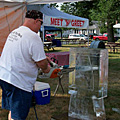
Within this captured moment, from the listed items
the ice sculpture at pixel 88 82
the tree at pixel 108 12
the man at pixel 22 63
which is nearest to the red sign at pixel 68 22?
the ice sculpture at pixel 88 82

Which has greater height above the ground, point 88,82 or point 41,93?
point 88,82

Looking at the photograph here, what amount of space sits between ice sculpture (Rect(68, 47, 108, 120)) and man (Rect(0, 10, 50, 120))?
1.03 meters

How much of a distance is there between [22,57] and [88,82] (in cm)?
138

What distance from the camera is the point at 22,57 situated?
2.31 m

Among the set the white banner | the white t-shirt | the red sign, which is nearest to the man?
the white t-shirt

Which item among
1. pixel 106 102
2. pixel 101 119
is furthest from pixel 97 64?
pixel 106 102

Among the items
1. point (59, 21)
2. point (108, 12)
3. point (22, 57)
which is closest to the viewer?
point (22, 57)

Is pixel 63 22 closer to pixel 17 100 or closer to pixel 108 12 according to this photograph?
pixel 17 100

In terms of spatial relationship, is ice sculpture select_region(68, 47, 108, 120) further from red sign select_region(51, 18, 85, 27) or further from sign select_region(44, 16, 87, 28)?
red sign select_region(51, 18, 85, 27)

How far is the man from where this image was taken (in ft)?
7.54

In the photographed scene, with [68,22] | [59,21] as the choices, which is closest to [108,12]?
[68,22]

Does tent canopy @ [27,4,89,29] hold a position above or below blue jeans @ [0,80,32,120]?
above

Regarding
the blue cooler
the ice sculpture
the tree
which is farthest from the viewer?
the tree

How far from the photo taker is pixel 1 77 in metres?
2.40
